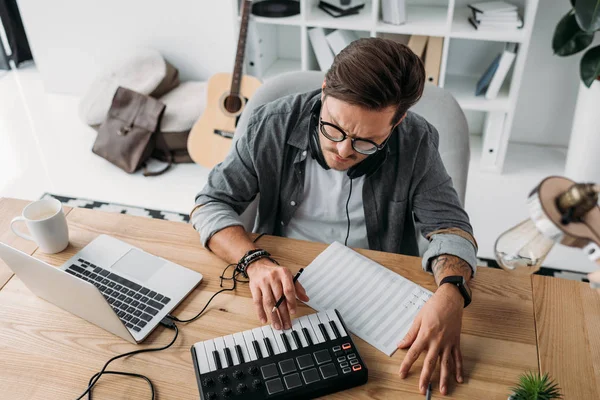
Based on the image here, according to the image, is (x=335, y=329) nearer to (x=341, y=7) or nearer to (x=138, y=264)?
(x=138, y=264)

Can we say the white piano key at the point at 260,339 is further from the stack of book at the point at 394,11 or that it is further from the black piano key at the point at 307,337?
the stack of book at the point at 394,11

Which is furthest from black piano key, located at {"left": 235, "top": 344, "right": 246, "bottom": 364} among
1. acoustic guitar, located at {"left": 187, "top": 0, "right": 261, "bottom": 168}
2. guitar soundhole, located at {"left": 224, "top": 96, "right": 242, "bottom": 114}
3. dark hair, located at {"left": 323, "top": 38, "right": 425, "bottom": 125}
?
guitar soundhole, located at {"left": 224, "top": 96, "right": 242, "bottom": 114}

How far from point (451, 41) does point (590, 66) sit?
2.58ft

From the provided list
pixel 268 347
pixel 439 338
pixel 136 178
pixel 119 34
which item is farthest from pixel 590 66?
pixel 119 34

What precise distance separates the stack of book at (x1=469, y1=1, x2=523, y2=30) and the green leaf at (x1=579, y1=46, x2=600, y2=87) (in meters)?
0.35

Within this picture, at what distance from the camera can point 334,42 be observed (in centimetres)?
273

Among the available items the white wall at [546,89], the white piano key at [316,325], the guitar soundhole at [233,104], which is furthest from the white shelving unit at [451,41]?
the white piano key at [316,325]

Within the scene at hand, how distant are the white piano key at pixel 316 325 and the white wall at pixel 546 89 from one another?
7.46ft

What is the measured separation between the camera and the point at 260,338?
1.02 m

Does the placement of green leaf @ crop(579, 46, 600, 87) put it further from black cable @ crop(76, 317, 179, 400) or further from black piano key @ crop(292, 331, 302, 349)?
black cable @ crop(76, 317, 179, 400)

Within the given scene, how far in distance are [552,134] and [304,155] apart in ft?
7.03

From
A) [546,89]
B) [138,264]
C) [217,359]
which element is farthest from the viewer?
[546,89]

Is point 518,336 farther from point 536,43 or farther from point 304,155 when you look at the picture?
point 536,43

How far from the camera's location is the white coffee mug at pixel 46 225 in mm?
1173
